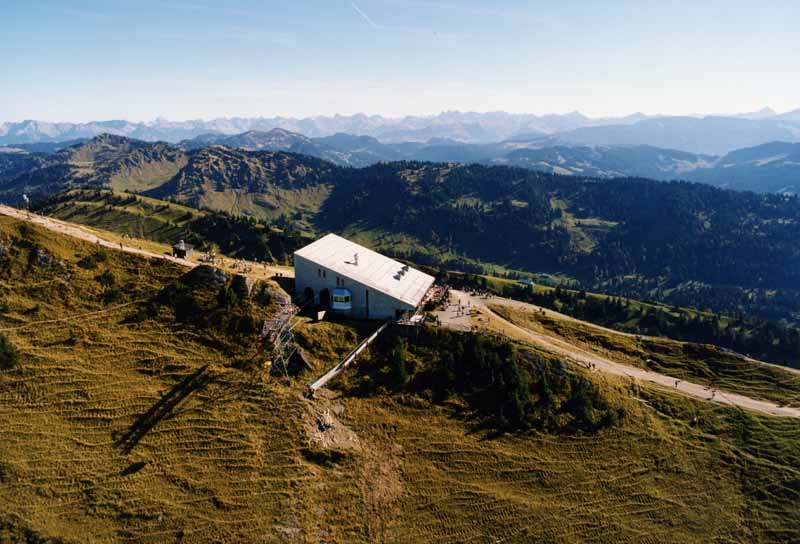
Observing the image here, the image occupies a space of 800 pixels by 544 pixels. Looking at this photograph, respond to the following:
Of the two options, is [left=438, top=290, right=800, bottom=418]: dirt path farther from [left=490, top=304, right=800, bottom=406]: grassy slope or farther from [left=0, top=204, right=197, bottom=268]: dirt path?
[left=0, top=204, right=197, bottom=268]: dirt path

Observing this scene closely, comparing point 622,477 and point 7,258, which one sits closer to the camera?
point 622,477

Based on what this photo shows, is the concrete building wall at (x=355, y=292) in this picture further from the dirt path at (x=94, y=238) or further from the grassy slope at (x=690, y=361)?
the grassy slope at (x=690, y=361)

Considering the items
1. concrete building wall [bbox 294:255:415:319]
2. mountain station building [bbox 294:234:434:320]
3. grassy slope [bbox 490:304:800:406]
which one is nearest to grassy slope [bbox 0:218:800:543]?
concrete building wall [bbox 294:255:415:319]

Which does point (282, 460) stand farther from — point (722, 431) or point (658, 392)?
point (722, 431)

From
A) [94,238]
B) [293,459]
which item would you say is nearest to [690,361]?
[293,459]

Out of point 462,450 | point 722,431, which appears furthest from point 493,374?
point 722,431

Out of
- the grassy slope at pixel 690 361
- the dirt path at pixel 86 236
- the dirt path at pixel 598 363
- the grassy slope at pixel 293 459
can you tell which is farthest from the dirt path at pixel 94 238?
the grassy slope at pixel 690 361

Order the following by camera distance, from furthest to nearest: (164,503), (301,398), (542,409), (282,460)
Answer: (542,409)
(301,398)
(282,460)
(164,503)

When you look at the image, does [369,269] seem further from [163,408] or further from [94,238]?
[94,238]
